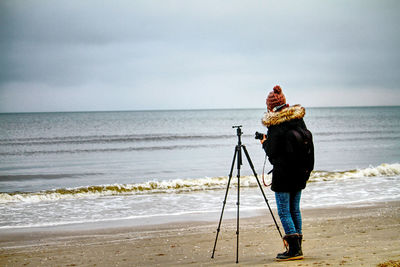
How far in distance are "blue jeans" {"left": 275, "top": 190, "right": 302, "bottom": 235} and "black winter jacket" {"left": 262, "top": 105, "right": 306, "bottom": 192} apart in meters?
0.12

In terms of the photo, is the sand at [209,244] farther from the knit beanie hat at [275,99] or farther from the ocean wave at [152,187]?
the ocean wave at [152,187]

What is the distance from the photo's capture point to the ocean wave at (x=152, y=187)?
459 inches

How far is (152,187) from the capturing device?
1303 centimetres

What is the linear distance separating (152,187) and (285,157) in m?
9.26

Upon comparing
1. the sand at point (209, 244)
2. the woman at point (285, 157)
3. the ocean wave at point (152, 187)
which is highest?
the woman at point (285, 157)

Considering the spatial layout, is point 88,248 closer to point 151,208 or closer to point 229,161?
point 151,208

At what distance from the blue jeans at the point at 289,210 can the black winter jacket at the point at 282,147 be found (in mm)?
118

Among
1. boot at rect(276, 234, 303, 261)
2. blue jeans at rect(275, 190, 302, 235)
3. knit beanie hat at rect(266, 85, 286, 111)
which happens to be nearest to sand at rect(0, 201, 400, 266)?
boot at rect(276, 234, 303, 261)

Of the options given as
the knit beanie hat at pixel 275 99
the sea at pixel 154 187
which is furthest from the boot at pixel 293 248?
the knit beanie hat at pixel 275 99

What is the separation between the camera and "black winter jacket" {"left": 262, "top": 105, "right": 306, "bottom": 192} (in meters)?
4.20

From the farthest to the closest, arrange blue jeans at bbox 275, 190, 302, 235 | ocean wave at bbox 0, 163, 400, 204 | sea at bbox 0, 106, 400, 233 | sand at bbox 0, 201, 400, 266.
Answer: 1. ocean wave at bbox 0, 163, 400, 204
2. sea at bbox 0, 106, 400, 233
3. sand at bbox 0, 201, 400, 266
4. blue jeans at bbox 275, 190, 302, 235

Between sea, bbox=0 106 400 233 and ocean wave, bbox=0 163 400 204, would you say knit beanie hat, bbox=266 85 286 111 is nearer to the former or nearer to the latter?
sea, bbox=0 106 400 233

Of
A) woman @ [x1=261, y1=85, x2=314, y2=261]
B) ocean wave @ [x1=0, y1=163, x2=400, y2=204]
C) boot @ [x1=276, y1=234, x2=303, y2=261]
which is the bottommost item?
ocean wave @ [x1=0, y1=163, x2=400, y2=204]

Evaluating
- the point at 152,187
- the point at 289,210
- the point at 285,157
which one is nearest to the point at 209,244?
the point at 289,210
